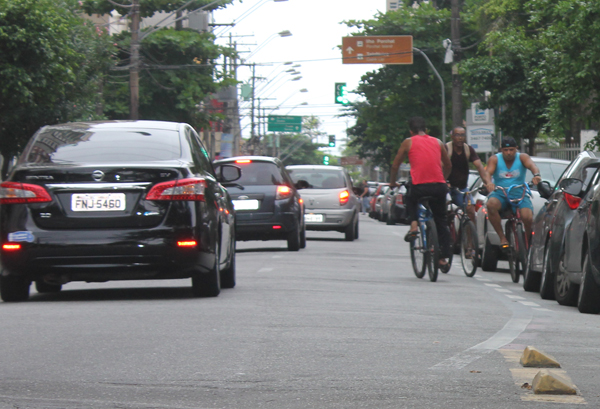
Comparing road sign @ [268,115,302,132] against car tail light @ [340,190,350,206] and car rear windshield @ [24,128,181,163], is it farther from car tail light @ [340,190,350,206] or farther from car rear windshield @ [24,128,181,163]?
car rear windshield @ [24,128,181,163]

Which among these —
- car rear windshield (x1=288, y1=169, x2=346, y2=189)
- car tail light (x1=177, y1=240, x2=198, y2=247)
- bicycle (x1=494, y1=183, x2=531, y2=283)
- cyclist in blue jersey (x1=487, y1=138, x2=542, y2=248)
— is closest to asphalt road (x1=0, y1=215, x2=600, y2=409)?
car tail light (x1=177, y1=240, x2=198, y2=247)

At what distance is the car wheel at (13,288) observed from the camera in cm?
996

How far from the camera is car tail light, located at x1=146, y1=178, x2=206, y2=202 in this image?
9.61 metres

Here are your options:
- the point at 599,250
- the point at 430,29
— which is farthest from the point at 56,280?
the point at 430,29

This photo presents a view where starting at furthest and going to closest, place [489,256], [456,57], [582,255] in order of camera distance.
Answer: [456,57] < [489,256] < [582,255]

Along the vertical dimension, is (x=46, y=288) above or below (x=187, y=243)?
below

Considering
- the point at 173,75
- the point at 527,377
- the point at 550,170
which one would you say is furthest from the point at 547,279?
the point at 173,75

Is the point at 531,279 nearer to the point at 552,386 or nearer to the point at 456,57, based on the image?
the point at 552,386

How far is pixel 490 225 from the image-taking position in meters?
15.8

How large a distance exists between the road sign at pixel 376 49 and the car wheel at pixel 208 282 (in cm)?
4319

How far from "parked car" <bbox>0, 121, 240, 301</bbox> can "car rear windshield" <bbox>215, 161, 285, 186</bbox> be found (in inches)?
360

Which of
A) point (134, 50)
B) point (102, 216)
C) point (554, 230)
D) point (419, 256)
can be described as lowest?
point (419, 256)

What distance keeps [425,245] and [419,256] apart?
38cm

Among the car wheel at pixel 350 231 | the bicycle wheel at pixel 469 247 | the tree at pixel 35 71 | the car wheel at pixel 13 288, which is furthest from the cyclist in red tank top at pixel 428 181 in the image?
the tree at pixel 35 71
